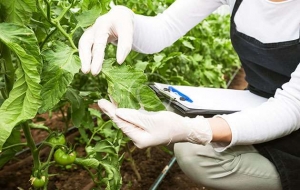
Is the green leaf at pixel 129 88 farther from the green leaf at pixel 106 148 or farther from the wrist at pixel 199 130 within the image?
the green leaf at pixel 106 148

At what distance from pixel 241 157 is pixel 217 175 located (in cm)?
9

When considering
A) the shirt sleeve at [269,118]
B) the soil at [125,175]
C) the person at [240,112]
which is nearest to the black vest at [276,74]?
the person at [240,112]

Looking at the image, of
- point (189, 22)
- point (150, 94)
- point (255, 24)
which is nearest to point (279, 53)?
point (255, 24)

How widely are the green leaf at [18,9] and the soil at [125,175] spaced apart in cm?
77

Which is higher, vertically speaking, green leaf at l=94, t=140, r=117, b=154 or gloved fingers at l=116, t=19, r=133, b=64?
gloved fingers at l=116, t=19, r=133, b=64

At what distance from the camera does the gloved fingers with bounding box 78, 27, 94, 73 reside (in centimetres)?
108

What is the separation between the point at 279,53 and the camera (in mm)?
1300

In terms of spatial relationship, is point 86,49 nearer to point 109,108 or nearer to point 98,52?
point 98,52

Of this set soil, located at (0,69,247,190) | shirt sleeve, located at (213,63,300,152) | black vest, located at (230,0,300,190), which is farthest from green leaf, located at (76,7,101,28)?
soil, located at (0,69,247,190)

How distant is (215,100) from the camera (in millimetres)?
1401

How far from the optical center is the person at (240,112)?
3.56 ft

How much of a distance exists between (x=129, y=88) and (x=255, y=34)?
0.58m

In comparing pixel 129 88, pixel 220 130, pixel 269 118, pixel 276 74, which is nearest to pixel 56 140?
pixel 129 88

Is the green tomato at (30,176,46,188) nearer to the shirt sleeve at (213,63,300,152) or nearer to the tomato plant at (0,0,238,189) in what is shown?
the tomato plant at (0,0,238,189)
